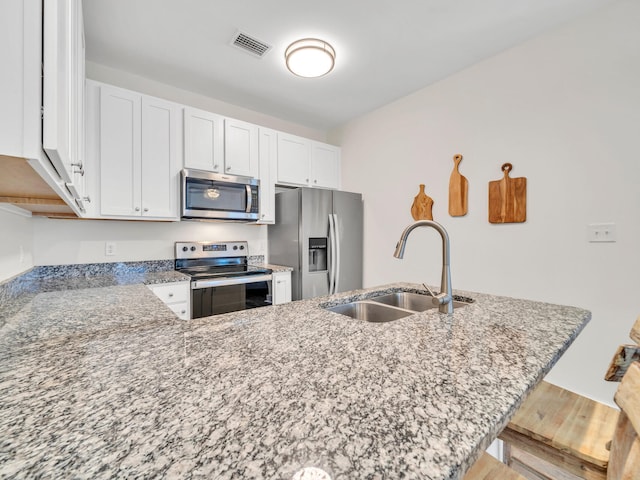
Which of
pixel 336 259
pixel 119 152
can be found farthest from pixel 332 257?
pixel 119 152

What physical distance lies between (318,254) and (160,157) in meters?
1.71

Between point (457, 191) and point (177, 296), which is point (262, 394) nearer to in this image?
point (177, 296)

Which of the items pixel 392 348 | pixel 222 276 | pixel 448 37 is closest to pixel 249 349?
pixel 392 348

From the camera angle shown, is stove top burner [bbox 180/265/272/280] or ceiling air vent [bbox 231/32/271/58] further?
stove top burner [bbox 180/265/272/280]

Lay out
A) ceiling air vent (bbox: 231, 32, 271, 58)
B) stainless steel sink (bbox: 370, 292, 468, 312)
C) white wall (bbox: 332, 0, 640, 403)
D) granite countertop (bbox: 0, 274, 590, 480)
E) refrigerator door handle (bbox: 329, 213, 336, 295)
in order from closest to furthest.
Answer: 1. granite countertop (bbox: 0, 274, 590, 480)
2. stainless steel sink (bbox: 370, 292, 468, 312)
3. white wall (bbox: 332, 0, 640, 403)
4. ceiling air vent (bbox: 231, 32, 271, 58)
5. refrigerator door handle (bbox: 329, 213, 336, 295)

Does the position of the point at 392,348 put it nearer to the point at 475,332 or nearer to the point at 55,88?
the point at 475,332

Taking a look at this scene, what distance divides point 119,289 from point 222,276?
851mm

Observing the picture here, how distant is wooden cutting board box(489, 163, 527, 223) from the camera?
2.20 meters

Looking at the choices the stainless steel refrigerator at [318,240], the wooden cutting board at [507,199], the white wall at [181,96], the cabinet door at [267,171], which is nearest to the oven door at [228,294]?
the stainless steel refrigerator at [318,240]

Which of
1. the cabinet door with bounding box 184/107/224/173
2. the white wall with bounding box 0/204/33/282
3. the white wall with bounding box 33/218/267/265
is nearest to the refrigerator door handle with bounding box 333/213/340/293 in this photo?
the white wall with bounding box 33/218/267/265

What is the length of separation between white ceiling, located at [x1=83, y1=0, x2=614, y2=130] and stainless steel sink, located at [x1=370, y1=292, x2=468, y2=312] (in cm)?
184

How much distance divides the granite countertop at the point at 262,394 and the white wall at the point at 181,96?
2416mm

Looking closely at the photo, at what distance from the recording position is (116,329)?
37.1 inches

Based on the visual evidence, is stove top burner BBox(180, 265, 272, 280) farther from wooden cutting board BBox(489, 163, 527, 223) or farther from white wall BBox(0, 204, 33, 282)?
wooden cutting board BBox(489, 163, 527, 223)
